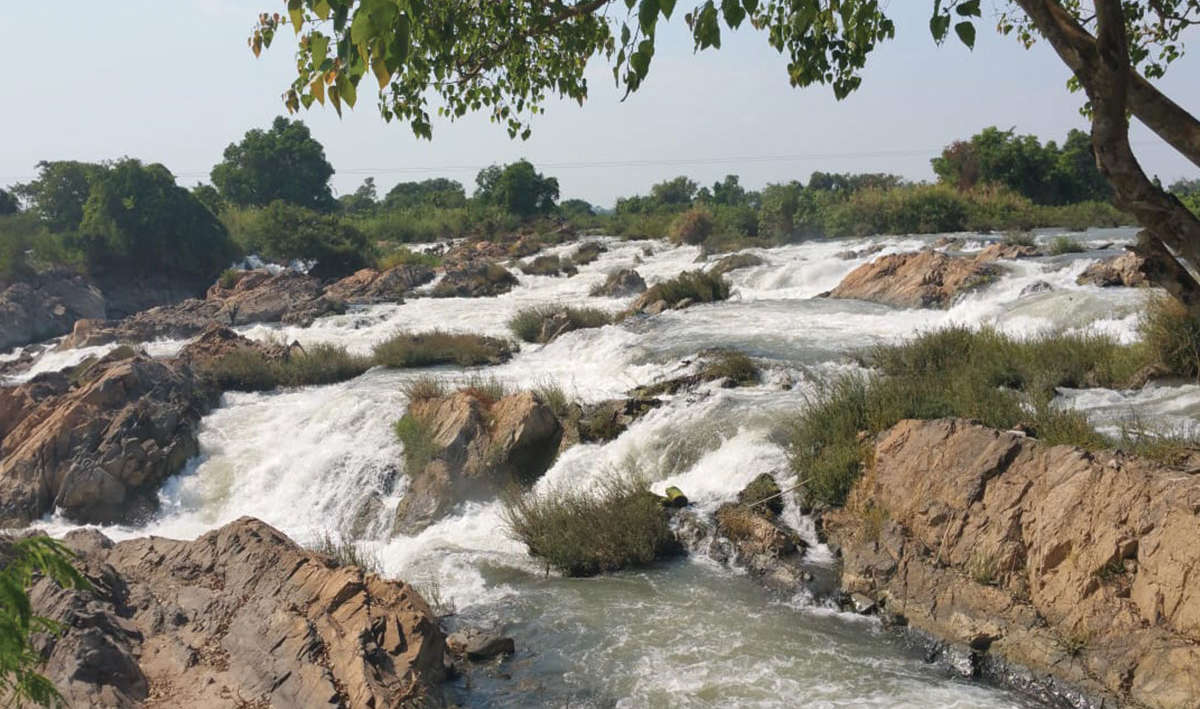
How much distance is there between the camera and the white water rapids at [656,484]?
233 inches

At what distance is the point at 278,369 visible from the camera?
16.1 metres

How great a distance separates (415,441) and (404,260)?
23458 mm

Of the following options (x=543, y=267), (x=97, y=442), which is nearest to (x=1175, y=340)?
(x=97, y=442)

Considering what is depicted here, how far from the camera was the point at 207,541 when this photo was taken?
7082 mm

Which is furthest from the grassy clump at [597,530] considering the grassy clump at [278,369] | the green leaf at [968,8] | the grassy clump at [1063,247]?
the grassy clump at [1063,247]

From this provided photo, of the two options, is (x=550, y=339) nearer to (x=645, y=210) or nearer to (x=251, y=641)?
(x=251, y=641)

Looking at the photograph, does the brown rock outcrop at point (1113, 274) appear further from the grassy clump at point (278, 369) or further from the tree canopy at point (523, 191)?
the tree canopy at point (523, 191)

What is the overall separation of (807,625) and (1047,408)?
2913mm

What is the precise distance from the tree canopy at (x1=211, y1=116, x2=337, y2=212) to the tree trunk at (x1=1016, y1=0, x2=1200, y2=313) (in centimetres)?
5413

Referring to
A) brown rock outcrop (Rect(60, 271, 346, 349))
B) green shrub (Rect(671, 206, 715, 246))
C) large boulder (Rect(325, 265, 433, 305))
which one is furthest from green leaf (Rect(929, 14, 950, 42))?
green shrub (Rect(671, 206, 715, 246))

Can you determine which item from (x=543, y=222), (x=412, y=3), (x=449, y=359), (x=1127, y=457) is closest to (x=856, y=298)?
(x=449, y=359)

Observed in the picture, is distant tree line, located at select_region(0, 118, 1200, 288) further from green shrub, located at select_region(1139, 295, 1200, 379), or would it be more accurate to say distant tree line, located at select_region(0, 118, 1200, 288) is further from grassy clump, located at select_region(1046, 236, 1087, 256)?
green shrub, located at select_region(1139, 295, 1200, 379)

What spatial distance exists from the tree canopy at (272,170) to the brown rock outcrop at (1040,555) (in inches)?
2038

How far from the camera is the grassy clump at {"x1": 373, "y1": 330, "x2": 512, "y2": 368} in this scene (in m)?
16.6
